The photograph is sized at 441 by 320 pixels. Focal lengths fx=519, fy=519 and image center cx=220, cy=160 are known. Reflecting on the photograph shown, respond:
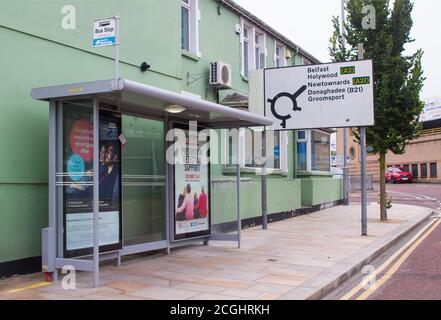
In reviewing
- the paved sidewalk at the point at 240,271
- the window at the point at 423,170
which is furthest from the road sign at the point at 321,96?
the window at the point at 423,170

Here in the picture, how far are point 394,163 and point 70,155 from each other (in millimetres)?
52364

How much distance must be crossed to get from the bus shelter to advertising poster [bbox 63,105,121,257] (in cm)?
1

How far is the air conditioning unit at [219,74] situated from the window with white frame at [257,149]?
1.56m

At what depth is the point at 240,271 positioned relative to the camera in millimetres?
7840

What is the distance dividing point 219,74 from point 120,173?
551cm

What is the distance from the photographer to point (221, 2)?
44.5 feet

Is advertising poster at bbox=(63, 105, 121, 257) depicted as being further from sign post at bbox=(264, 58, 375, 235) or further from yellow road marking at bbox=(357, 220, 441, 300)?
sign post at bbox=(264, 58, 375, 235)

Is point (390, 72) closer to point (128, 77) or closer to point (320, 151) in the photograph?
point (320, 151)

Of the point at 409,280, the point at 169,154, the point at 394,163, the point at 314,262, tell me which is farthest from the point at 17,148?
the point at 394,163

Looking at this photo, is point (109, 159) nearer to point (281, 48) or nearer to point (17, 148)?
point (17, 148)

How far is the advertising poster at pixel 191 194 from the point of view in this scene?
940cm

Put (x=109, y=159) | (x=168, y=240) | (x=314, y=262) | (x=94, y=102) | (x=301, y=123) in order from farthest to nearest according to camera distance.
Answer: (x=301, y=123) < (x=168, y=240) < (x=314, y=262) < (x=109, y=159) < (x=94, y=102)

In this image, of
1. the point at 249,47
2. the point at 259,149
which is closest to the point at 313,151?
the point at 259,149

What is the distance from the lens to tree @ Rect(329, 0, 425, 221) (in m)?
15.0
